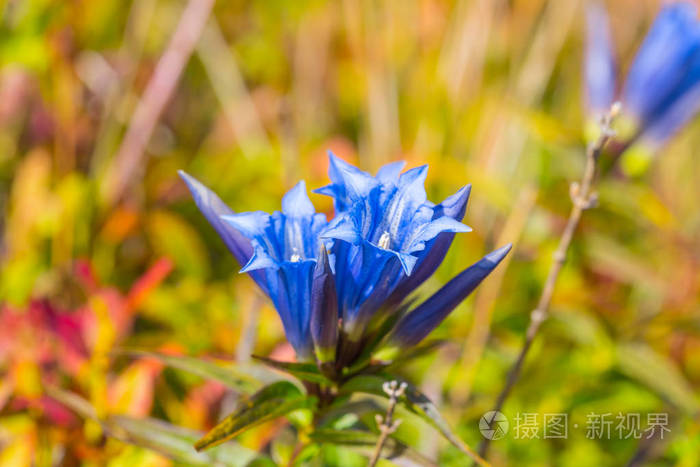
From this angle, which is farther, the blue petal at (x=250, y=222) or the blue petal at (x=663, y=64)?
the blue petal at (x=663, y=64)

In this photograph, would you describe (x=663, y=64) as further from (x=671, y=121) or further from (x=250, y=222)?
(x=250, y=222)

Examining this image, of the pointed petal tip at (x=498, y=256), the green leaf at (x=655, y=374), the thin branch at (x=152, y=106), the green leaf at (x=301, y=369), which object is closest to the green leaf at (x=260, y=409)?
the green leaf at (x=301, y=369)

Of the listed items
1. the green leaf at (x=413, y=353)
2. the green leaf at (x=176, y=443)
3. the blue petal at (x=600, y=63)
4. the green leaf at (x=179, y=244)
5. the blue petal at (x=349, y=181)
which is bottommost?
the green leaf at (x=176, y=443)

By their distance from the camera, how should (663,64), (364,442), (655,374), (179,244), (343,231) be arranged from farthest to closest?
(179,244), (663,64), (655,374), (364,442), (343,231)

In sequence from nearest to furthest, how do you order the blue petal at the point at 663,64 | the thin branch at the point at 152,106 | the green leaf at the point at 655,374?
the green leaf at the point at 655,374 < the blue petal at the point at 663,64 < the thin branch at the point at 152,106

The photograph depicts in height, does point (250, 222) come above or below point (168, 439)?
above

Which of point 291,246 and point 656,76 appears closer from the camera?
point 291,246

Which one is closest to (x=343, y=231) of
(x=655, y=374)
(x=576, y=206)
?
(x=576, y=206)

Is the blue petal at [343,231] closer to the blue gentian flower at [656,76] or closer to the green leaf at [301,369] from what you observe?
the green leaf at [301,369]

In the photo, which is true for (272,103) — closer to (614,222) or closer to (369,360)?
(614,222)
